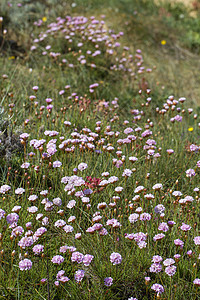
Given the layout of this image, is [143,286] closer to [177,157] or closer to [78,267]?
[78,267]

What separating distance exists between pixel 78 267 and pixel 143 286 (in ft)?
1.45

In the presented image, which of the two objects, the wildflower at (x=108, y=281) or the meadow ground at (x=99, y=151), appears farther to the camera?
the meadow ground at (x=99, y=151)

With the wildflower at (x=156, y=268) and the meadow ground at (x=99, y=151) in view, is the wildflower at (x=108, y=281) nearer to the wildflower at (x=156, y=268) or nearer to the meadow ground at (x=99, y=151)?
the meadow ground at (x=99, y=151)

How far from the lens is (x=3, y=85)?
446cm

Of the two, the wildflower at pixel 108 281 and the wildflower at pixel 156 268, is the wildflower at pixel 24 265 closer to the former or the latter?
the wildflower at pixel 108 281

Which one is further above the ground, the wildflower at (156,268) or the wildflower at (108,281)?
the wildflower at (156,268)

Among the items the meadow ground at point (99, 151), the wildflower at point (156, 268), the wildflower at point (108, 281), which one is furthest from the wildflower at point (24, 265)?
the wildflower at point (156, 268)

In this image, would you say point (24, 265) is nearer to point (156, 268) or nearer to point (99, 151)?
point (156, 268)

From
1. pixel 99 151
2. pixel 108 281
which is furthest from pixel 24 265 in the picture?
pixel 99 151

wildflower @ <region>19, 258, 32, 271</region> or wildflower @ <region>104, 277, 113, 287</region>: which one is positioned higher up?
wildflower @ <region>19, 258, 32, 271</region>

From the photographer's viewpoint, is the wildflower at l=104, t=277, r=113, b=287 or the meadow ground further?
the meadow ground

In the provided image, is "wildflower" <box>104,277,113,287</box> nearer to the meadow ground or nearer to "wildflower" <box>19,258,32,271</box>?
the meadow ground

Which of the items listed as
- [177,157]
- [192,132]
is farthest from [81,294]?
[192,132]

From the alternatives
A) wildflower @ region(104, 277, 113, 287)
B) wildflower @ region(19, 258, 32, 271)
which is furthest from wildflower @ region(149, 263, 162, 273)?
wildflower @ region(19, 258, 32, 271)
